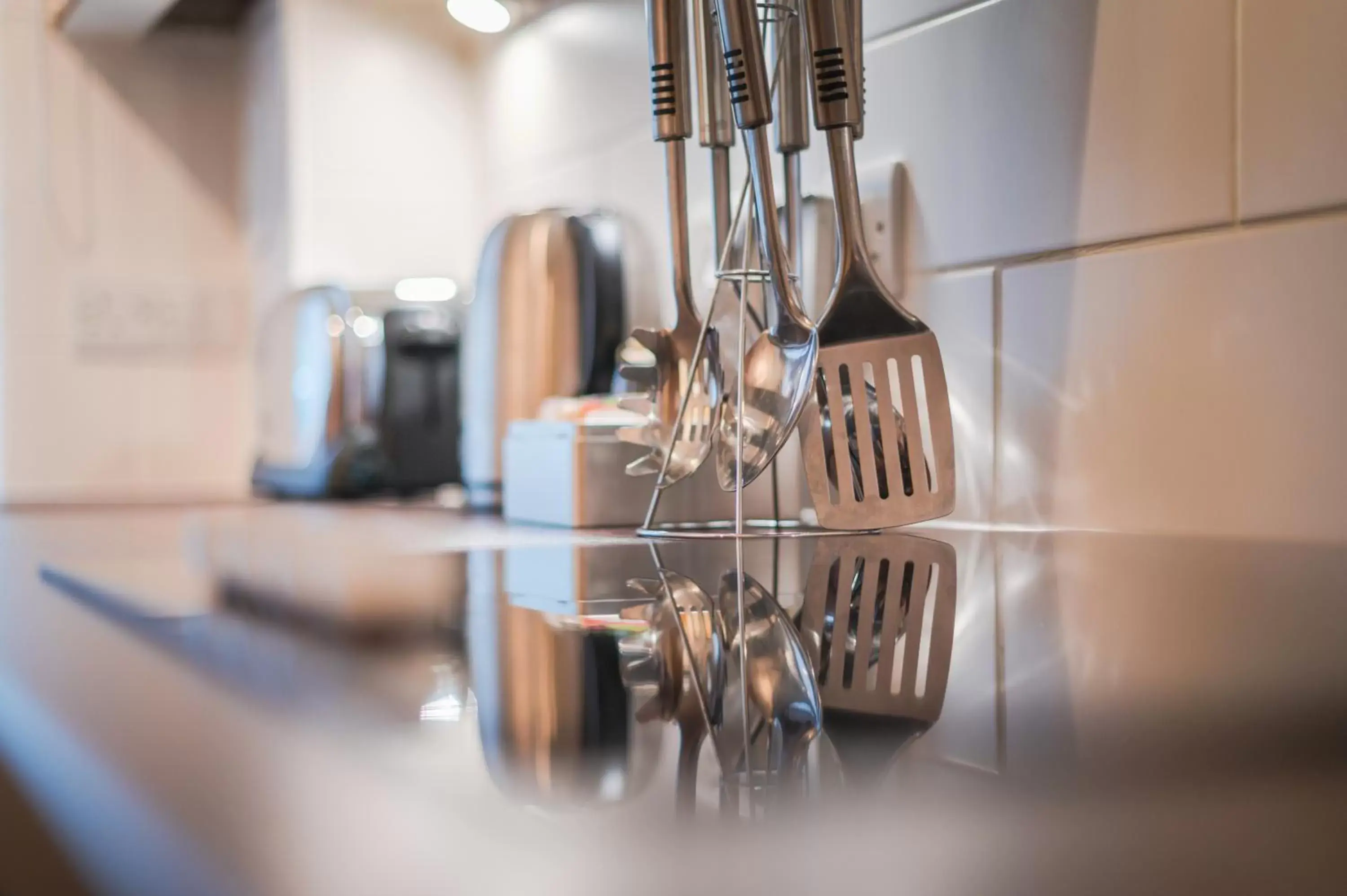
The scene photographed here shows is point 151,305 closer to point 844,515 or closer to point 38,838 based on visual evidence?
point 844,515

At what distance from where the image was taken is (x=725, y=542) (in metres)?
0.71

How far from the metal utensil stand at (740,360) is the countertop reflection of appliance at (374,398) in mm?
640

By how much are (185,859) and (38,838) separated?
0.03m

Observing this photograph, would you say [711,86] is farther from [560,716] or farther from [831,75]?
[560,716]

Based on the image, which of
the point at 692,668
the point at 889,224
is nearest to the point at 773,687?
the point at 692,668

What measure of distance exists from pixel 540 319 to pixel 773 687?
2.80 ft

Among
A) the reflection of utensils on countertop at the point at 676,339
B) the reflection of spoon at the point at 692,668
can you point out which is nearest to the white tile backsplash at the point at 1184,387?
the reflection of utensils on countertop at the point at 676,339

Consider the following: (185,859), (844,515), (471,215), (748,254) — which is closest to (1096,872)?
(185,859)

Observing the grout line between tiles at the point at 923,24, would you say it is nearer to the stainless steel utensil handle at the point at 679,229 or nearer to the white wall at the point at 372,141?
the stainless steel utensil handle at the point at 679,229

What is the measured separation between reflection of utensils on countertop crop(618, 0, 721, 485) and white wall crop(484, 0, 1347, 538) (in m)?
0.20

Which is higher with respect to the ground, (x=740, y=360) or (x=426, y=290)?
(x=426, y=290)

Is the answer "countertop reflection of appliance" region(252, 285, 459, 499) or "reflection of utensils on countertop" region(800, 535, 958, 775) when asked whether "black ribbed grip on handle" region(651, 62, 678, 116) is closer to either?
"reflection of utensils on countertop" region(800, 535, 958, 775)

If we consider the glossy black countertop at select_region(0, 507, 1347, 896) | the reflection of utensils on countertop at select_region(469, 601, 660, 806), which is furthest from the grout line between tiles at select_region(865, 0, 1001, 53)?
the reflection of utensils on countertop at select_region(469, 601, 660, 806)

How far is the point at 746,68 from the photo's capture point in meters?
0.64
